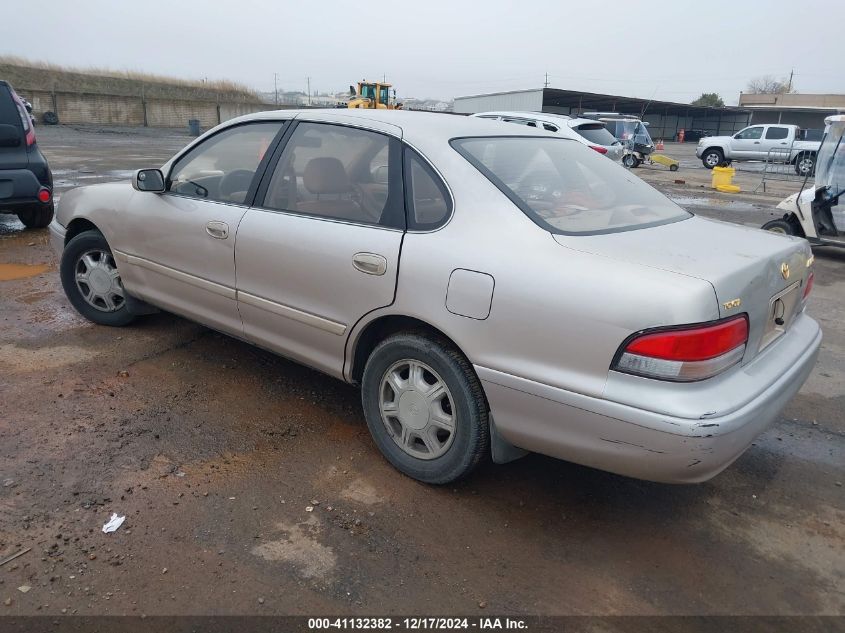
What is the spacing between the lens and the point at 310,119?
3.49 metres

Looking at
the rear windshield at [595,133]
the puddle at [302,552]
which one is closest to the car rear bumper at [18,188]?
the puddle at [302,552]

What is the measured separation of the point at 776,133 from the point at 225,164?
27245 mm

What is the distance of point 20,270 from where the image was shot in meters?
6.35

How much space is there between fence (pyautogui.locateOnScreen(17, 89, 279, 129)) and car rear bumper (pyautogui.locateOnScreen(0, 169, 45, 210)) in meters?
33.1

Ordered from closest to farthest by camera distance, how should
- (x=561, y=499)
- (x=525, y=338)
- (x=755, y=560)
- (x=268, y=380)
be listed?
→ 1. (x=525, y=338)
2. (x=755, y=560)
3. (x=561, y=499)
4. (x=268, y=380)

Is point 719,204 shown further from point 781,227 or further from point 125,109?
point 125,109

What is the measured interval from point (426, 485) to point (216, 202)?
78.9 inches

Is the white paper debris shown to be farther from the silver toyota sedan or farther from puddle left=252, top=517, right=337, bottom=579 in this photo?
the silver toyota sedan

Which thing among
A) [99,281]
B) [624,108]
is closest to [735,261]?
[99,281]

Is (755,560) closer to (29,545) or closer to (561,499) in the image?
(561,499)

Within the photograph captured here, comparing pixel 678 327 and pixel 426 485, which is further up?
pixel 678 327

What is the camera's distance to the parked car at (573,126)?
14719 millimetres

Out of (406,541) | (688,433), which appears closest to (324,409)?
(406,541)

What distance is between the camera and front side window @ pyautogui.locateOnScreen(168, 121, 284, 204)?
3652 millimetres
